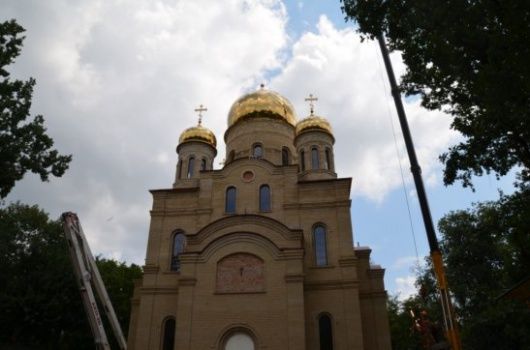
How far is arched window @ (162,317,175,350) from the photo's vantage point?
1722 cm

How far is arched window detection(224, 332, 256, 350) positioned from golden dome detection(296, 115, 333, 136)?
423 inches

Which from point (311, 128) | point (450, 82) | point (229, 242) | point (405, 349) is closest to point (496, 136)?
point (450, 82)

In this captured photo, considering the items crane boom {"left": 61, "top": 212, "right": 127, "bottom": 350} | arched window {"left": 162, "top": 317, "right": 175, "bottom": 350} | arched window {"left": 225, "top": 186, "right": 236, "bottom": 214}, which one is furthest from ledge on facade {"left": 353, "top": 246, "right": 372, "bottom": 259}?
crane boom {"left": 61, "top": 212, "right": 127, "bottom": 350}

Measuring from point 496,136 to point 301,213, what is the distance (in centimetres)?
1037

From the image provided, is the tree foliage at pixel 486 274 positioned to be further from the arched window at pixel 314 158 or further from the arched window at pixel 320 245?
the arched window at pixel 314 158

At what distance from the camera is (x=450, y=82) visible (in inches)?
372

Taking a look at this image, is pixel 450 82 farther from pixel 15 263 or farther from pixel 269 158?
pixel 15 263

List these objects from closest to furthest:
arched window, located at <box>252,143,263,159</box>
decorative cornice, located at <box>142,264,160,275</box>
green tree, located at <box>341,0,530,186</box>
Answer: green tree, located at <box>341,0,530,186</box> → decorative cornice, located at <box>142,264,160,275</box> → arched window, located at <box>252,143,263,159</box>

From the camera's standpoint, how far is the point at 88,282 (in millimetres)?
12430

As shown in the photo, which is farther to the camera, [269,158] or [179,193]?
[269,158]

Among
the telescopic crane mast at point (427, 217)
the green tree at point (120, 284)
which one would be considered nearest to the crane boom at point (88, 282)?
the telescopic crane mast at point (427, 217)

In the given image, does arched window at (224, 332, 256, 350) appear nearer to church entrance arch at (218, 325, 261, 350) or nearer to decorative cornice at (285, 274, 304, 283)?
church entrance arch at (218, 325, 261, 350)

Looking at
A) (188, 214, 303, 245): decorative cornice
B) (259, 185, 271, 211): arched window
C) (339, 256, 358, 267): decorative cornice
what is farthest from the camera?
(259, 185, 271, 211): arched window

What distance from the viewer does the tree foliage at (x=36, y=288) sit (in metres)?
22.5
